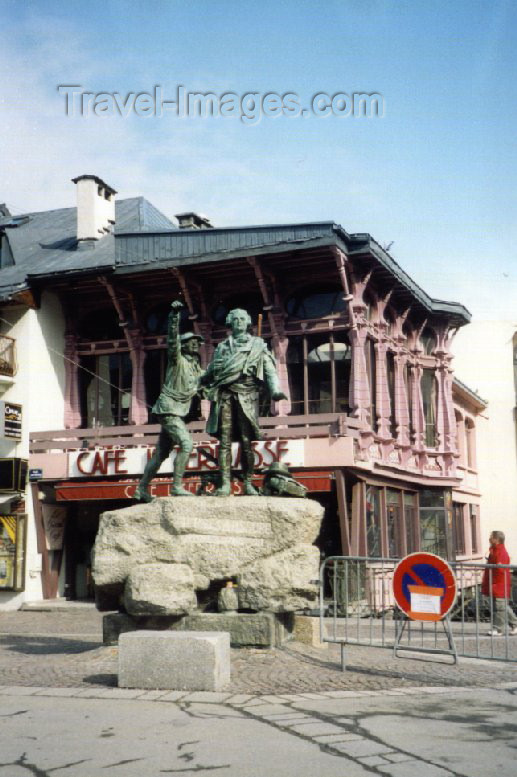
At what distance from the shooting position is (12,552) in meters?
21.7

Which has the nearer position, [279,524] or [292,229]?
[279,524]

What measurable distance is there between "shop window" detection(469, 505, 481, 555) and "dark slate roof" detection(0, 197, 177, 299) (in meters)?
14.6

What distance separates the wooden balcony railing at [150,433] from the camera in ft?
65.0

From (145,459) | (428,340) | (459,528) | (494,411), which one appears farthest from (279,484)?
(494,411)

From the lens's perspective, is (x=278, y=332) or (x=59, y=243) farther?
(x=59, y=243)

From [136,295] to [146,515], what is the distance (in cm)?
1373

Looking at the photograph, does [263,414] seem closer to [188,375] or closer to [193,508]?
[188,375]

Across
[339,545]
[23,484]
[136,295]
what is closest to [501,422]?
[339,545]

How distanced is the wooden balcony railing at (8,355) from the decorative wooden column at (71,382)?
5.35ft

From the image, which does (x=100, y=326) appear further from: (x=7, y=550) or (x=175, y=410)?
(x=175, y=410)

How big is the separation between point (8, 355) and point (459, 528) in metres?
16.0

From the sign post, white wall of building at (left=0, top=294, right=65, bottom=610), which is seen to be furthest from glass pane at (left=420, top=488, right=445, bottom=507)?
the sign post

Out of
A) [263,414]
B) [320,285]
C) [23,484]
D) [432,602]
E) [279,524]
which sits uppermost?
[320,285]

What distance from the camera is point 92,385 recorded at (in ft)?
78.5
